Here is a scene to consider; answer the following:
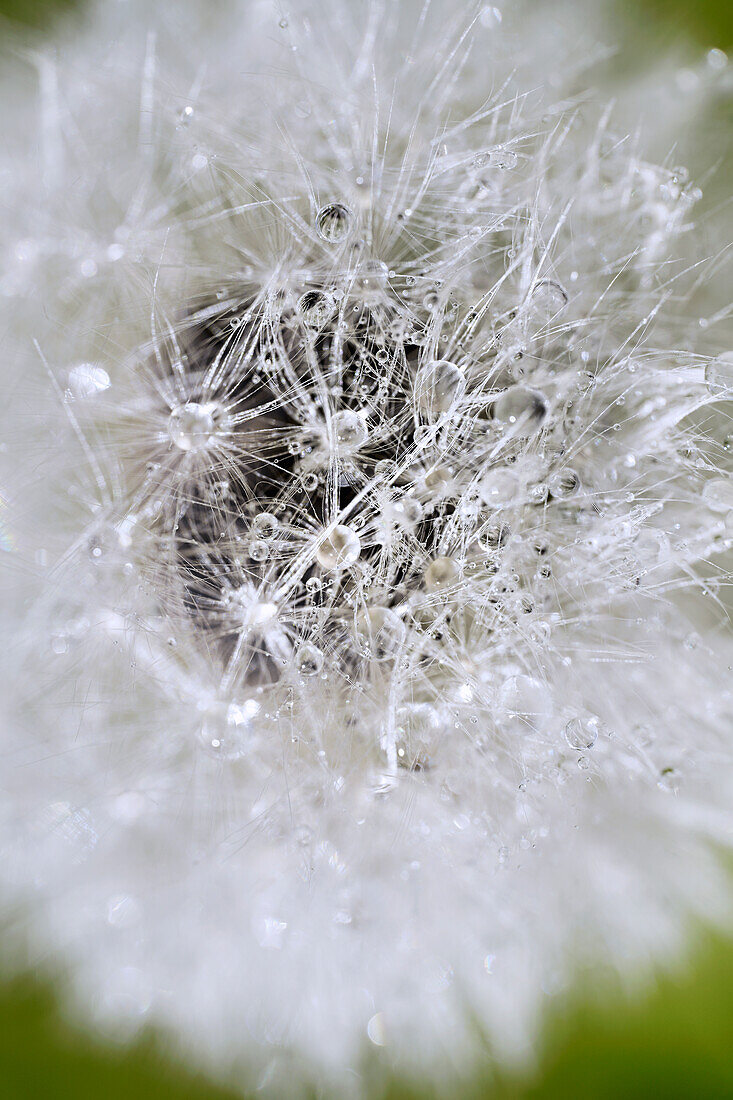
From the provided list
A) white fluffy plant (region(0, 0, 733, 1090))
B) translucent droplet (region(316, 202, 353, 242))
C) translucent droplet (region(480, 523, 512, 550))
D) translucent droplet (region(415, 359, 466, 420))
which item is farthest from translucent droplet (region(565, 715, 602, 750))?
translucent droplet (region(316, 202, 353, 242))

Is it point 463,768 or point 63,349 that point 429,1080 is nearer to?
point 463,768

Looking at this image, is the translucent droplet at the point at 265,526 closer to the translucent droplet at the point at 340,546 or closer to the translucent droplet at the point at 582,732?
the translucent droplet at the point at 340,546

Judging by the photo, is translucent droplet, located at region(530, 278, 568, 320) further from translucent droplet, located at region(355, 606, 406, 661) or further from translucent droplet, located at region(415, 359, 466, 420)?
translucent droplet, located at region(355, 606, 406, 661)

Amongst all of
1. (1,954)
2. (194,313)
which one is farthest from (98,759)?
(194,313)

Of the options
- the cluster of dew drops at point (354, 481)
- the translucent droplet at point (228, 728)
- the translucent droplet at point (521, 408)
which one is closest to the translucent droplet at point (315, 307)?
the cluster of dew drops at point (354, 481)

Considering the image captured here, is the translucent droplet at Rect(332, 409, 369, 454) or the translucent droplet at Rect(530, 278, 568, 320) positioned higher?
the translucent droplet at Rect(530, 278, 568, 320)
